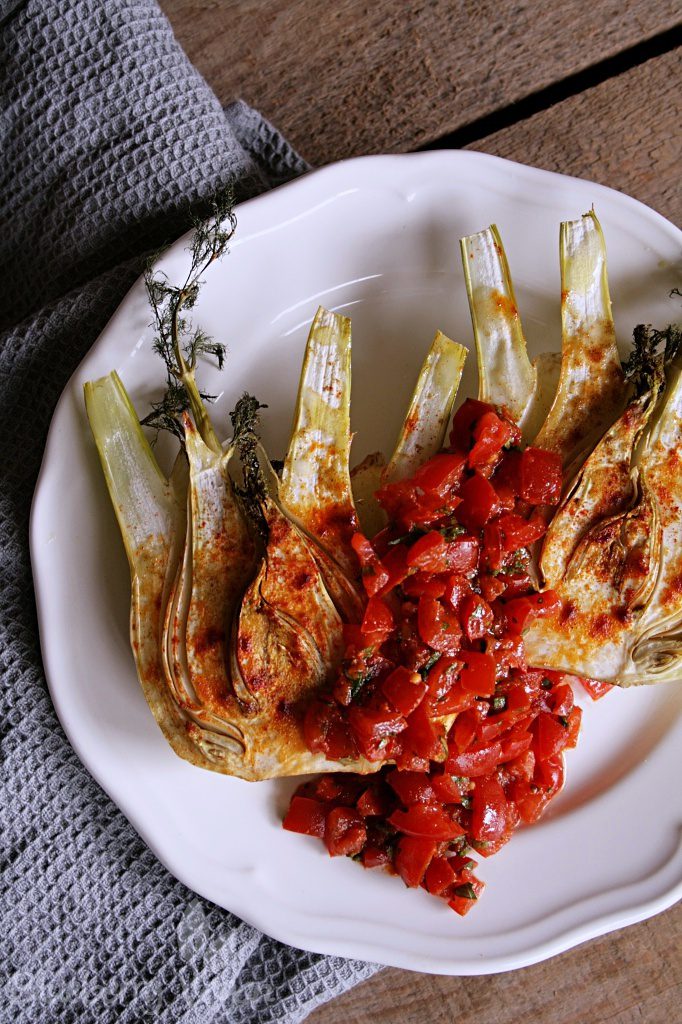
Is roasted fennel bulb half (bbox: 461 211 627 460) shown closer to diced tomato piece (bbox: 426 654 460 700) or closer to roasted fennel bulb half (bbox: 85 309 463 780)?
roasted fennel bulb half (bbox: 85 309 463 780)

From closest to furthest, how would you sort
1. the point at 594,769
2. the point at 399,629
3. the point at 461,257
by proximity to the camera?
the point at 399,629, the point at 461,257, the point at 594,769

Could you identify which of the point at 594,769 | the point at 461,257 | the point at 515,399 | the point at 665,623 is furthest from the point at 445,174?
the point at 594,769

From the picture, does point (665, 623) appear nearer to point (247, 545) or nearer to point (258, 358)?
point (247, 545)

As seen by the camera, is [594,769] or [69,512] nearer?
[69,512]

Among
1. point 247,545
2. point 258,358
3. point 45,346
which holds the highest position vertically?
point 45,346

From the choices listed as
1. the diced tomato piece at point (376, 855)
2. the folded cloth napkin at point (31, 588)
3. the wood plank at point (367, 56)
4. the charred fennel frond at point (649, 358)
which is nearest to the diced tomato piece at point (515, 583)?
the charred fennel frond at point (649, 358)

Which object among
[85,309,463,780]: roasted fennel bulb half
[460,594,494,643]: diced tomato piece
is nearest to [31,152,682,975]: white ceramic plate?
[85,309,463,780]: roasted fennel bulb half
